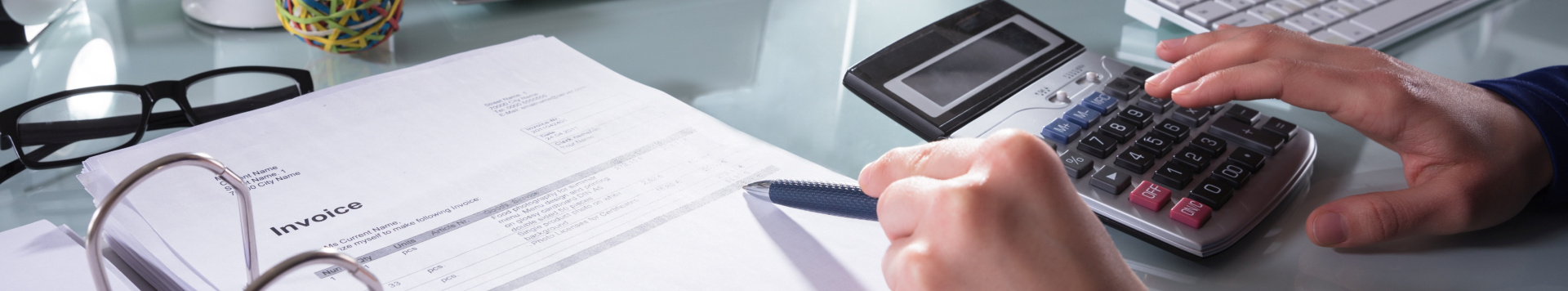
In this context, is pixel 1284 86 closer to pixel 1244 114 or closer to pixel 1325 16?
pixel 1244 114

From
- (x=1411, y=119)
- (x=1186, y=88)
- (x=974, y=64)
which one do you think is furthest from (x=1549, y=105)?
(x=974, y=64)

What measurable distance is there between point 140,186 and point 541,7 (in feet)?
1.10

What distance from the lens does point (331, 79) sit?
549 millimetres

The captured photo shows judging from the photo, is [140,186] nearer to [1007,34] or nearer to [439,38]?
[439,38]

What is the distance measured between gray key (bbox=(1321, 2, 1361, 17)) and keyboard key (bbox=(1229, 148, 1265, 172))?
1.00 feet

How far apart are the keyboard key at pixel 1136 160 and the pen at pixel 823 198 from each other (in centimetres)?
15

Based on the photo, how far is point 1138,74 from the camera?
21.5 inches

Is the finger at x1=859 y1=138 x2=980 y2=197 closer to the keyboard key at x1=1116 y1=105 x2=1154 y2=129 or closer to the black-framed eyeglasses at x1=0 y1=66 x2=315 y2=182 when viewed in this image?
the keyboard key at x1=1116 y1=105 x2=1154 y2=129

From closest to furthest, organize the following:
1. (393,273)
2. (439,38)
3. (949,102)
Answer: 1. (393,273)
2. (949,102)
3. (439,38)

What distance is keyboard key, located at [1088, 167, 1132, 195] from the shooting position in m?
0.42

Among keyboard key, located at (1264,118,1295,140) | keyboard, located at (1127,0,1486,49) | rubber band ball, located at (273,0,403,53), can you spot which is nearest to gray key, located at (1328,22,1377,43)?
keyboard, located at (1127,0,1486,49)

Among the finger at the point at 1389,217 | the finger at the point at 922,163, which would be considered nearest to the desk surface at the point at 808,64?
the finger at the point at 1389,217

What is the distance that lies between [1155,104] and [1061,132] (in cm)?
8

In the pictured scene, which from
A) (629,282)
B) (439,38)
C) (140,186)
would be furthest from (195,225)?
(439,38)
